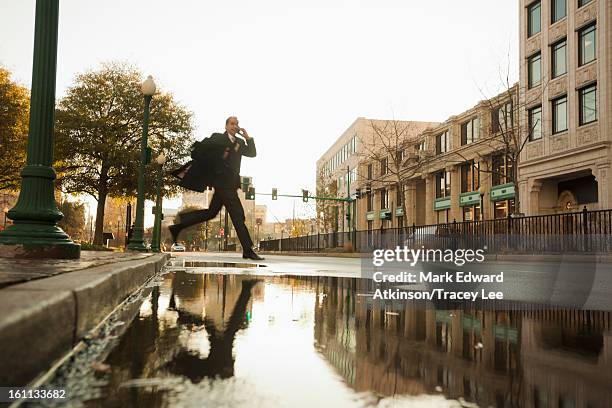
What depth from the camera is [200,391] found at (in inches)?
78.3

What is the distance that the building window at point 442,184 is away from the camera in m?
46.3

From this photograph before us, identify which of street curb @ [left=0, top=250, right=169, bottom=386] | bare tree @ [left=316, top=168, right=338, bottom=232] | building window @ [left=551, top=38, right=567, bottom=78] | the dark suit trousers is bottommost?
street curb @ [left=0, top=250, right=169, bottom=386]

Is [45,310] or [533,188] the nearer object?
[45,310]

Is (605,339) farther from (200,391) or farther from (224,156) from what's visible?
(224,156)

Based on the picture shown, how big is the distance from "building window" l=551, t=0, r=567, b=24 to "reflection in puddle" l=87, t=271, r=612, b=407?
30.6 meters

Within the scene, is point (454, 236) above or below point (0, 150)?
below

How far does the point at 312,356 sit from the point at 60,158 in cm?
3291

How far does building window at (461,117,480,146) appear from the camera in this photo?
41759 mm

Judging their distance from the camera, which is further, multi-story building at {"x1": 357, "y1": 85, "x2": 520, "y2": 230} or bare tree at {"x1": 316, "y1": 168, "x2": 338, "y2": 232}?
bare tree at {"x1": 316, "y1": 168, "x2": 338, "y2": 232}

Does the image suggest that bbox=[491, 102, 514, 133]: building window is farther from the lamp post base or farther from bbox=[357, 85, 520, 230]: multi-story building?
the lamp post base

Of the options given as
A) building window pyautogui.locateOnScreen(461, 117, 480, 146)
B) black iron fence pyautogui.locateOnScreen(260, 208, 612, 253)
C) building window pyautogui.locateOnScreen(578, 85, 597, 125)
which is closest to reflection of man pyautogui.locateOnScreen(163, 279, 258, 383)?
black iron fence pyautogui.locateOnScreen(260, 208, 612, 253)

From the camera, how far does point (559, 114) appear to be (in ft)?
99.8

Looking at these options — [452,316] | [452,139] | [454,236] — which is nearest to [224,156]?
[452,316]

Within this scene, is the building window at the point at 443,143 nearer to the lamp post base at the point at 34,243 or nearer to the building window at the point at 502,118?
the building window at the point at 502,118
